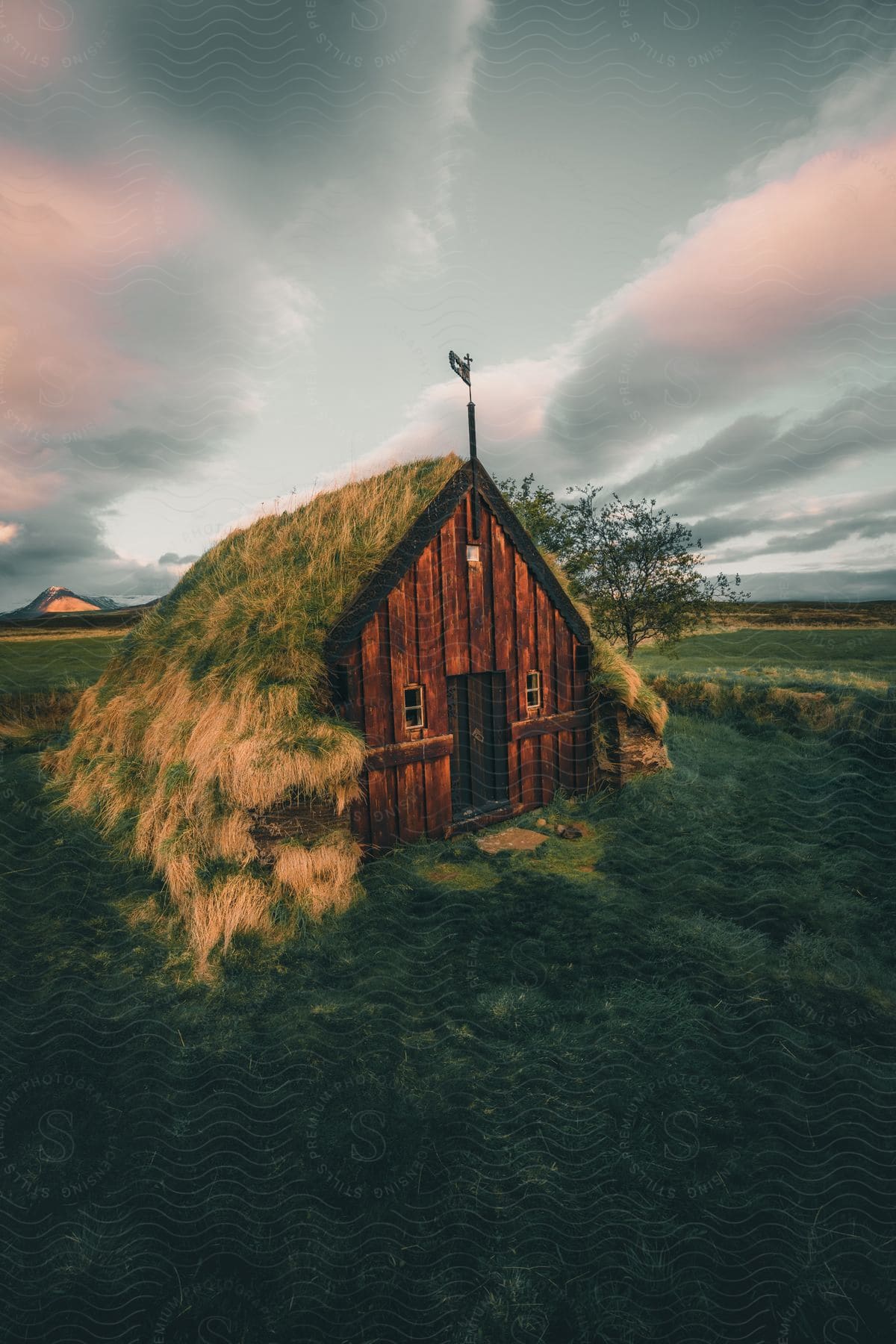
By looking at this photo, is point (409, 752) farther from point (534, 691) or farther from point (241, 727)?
point (534, 691)

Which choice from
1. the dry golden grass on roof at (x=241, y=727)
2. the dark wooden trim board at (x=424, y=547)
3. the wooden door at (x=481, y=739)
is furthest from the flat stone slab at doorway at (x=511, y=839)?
the dark wooden trim board at (x=424, y=547)

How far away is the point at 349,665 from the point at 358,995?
454 cm

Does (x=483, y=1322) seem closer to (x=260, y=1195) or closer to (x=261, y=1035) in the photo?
(x=260, y=1195)

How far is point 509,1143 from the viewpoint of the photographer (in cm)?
392

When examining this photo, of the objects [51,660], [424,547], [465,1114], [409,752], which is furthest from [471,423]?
[51,660]

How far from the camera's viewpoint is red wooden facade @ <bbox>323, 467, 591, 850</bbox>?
8609mm

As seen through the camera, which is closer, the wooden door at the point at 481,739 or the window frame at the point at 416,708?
the window frame at the point at 416,708

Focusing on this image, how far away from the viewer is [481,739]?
10.7 meters

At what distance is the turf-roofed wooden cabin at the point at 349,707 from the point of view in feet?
23.6

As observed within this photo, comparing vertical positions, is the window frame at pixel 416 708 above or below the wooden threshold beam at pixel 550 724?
above

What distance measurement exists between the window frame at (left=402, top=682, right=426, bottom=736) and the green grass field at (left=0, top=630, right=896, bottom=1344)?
2.36m

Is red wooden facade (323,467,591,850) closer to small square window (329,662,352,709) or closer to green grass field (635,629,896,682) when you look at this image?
small square window (329,662,352,709)

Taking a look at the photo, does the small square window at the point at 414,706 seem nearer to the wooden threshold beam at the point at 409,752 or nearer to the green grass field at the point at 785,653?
the wooden threshold beam at the point at 409,752

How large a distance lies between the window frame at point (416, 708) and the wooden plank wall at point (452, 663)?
0.27 feet
